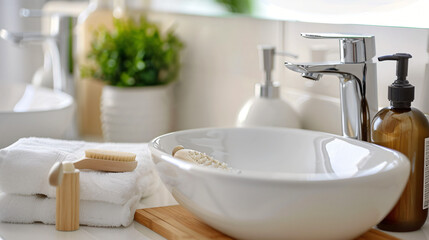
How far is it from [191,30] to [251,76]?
0.29 m

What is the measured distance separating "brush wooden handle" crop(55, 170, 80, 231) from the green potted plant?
0.69m

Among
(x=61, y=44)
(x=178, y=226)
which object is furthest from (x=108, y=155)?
(x=61, y=44)

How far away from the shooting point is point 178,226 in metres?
0.81

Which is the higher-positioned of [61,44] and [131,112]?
[61,44]

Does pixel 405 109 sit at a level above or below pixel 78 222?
above

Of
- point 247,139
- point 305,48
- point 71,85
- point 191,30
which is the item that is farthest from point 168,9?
point 247,139

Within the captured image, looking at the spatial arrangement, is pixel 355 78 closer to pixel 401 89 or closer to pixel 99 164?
pixel 401 89

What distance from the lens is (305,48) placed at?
1169 millimetres

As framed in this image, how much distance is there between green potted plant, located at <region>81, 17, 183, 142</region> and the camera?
1497 millimetres

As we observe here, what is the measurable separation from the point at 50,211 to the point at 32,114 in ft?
1.47

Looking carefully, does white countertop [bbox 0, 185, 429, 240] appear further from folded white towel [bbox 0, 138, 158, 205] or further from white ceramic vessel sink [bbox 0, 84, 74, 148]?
white ceramic vessel sink [bbox 0, 84, 74, 148]

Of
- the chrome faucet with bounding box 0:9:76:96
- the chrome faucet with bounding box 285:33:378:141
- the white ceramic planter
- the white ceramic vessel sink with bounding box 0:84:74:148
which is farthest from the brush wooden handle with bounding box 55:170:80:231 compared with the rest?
the chrome faucet with bounding box 0:9:76:96

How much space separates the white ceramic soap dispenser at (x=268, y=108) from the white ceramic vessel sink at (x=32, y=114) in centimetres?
41

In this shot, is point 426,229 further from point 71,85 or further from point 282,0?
point 71,85
